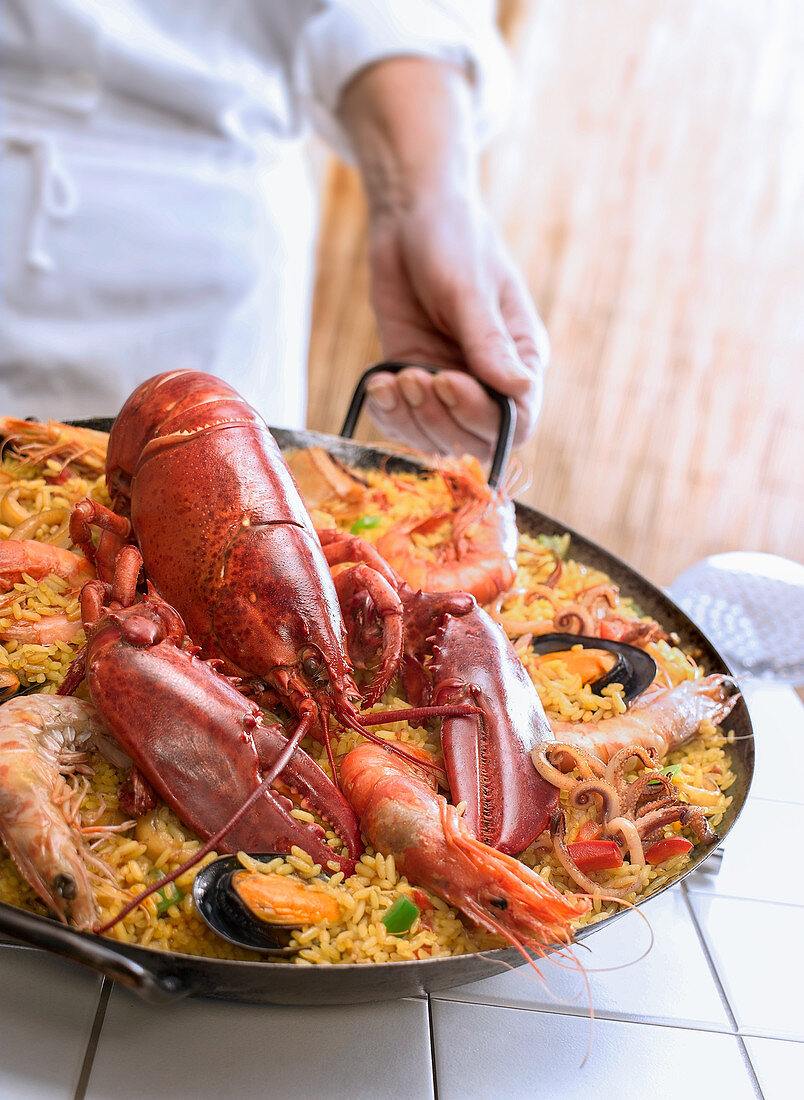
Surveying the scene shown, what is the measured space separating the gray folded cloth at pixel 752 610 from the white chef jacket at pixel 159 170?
55.7 inches

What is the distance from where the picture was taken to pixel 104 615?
4.09ft

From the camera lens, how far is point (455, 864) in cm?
113

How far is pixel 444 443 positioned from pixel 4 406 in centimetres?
117

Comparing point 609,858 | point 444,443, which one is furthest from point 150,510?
point 444,443

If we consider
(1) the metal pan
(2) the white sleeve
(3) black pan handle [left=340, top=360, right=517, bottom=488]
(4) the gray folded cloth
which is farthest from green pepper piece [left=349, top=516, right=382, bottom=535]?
(2) the white sleeve

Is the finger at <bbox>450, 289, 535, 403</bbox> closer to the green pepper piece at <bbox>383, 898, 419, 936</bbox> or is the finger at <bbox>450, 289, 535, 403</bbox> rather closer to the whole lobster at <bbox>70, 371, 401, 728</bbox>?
the whole lobster at <bbox>70, 371, 401, 728</bbox>

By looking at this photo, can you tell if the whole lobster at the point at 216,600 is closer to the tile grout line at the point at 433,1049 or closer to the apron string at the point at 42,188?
the tile grout line at the point at 433,1049

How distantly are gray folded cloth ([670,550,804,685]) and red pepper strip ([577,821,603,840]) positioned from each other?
3.44 feet

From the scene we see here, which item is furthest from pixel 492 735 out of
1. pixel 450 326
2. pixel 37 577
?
pixel 450 326

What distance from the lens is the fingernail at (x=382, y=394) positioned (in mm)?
2158

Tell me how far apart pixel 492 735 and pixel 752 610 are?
1.28 m

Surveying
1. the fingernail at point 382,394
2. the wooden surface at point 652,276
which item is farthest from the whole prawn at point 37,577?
the wooden surface at point 652,276

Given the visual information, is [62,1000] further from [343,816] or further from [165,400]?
[165,400]

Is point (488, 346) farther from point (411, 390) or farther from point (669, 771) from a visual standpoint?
point (669, 771)
